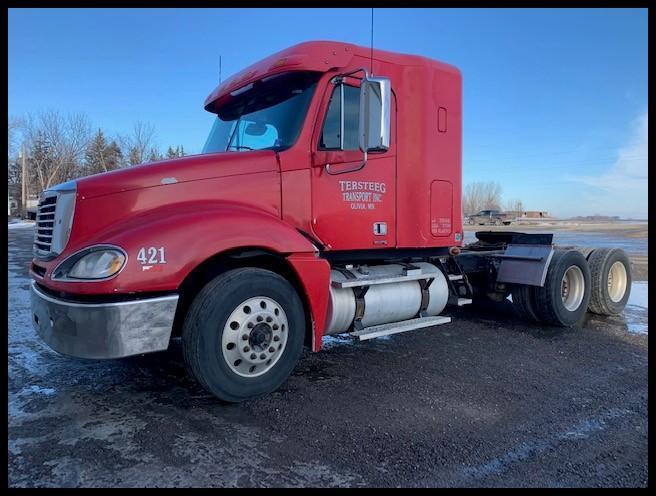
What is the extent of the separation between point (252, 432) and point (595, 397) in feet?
9.46

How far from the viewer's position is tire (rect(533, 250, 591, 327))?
21.0 feet

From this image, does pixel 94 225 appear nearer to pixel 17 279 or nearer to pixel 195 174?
pixel 195 174

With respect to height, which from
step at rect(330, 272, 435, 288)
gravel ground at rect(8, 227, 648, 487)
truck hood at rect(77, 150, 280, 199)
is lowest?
gravel ground at rect(8, 227, 648, 487)

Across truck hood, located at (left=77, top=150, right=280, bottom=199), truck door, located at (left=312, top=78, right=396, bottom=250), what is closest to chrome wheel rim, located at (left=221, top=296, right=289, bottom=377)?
truck door, located at (left=312, top=78, right=396, bottom=250)

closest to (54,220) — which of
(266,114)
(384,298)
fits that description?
(266,114)

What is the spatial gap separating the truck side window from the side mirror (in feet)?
0.84

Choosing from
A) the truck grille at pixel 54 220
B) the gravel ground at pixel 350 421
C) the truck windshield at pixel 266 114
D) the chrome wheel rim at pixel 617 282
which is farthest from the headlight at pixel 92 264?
the chrome wheel rim at pixel 617 282

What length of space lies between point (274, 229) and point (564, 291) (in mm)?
4941

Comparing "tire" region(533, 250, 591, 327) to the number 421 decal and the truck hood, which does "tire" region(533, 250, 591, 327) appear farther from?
the number 421 decal

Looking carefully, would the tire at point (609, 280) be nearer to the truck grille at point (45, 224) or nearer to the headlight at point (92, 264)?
the headlight at point (92, 264)

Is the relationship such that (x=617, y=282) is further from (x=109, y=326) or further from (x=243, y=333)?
(x=109, y=326)

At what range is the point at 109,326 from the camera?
323 centimetres

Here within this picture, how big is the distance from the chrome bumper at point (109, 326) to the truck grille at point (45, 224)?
64 cm

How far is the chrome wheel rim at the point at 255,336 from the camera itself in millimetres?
3658
